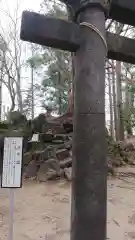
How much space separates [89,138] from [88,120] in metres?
0.10

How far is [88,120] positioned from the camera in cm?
151

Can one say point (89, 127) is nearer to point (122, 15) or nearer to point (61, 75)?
point (122, 15)

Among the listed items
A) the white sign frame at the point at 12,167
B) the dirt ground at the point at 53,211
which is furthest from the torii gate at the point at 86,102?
the dirt ground at the point at 53,211

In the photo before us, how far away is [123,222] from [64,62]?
13987 millimetres

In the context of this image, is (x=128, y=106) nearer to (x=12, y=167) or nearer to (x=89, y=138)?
(x=12, y=167)

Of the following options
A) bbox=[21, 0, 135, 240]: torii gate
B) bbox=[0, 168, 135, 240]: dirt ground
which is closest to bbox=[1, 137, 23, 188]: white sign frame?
bbox=[21, 0, 135, 240]: torii gate

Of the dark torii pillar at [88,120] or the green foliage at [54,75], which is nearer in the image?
the dark torii pillar at [88,120]

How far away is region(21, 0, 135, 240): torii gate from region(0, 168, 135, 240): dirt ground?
2365mm

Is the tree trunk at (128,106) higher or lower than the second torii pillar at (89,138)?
higher

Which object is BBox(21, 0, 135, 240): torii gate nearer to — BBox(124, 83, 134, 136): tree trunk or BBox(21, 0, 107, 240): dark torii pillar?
BBox(21, 0, 107, 240): dark torii pillar

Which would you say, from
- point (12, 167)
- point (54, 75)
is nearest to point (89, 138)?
point (12, 167)

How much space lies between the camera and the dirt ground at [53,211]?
3816 mm

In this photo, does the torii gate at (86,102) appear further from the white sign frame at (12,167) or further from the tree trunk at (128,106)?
the tree trunk at (128,106)

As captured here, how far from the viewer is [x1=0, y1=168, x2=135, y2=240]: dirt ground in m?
3.82
